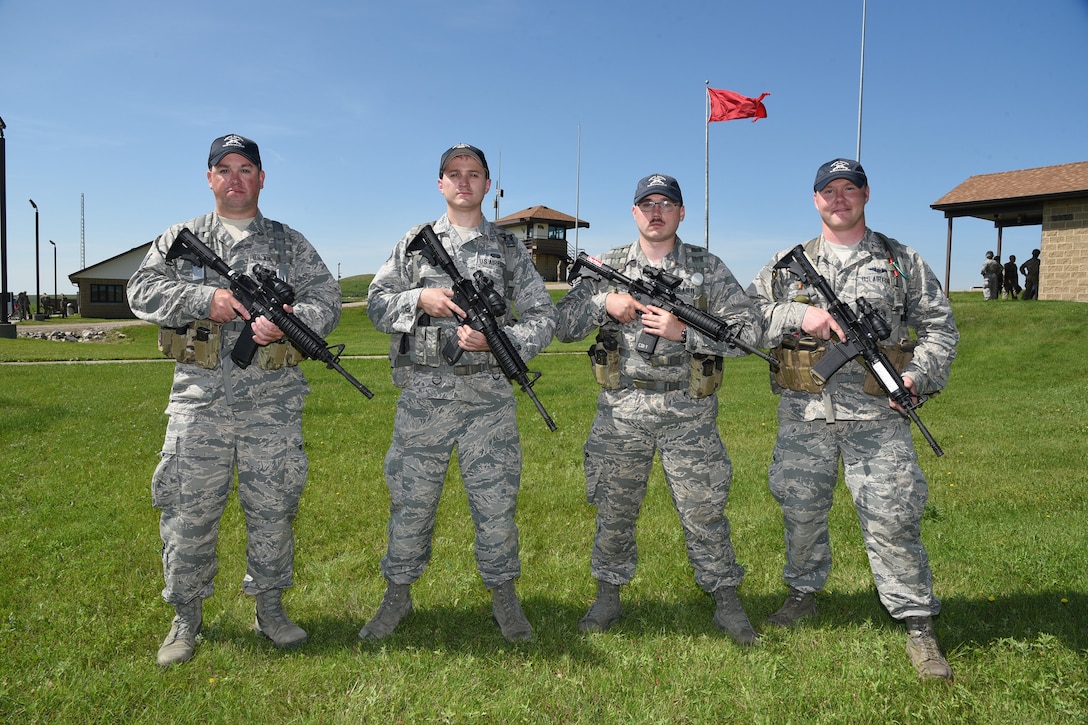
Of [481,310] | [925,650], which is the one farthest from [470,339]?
[925,650]

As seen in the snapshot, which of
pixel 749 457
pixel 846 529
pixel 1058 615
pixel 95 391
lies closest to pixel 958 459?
pixel 749 457

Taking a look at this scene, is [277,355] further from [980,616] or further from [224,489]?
[980,616]

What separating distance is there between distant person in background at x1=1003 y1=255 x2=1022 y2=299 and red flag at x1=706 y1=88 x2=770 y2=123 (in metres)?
10.8

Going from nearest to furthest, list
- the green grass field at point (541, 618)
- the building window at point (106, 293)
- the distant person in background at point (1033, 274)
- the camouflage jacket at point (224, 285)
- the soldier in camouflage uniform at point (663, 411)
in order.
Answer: the green grass field at point (541, 618)
the camouflage jacket at point (224, 285)
the soldier in camouflage uniform at point (663, 411)
the distant person in background at point (1033, 274)
the building window at point (106, 293)

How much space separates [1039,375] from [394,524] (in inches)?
643

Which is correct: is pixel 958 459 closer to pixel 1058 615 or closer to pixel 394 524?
pixel 1058 615

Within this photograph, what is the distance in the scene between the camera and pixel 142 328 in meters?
34.7

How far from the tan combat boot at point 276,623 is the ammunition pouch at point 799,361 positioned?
11.0 ft

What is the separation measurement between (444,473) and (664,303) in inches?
68.5

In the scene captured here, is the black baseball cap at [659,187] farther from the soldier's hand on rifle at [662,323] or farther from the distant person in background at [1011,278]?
the distant person in background at [1011,278]

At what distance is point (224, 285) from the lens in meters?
4.39

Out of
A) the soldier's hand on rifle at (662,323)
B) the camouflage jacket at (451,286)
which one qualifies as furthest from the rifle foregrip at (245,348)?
the soldier's hand on rifle at (662,323)

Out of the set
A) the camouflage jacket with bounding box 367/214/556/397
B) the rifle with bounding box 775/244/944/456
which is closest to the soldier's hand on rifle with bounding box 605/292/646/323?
the camouflage jacket with bounding box 367/214/556/397

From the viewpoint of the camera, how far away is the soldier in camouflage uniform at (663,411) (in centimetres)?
434
